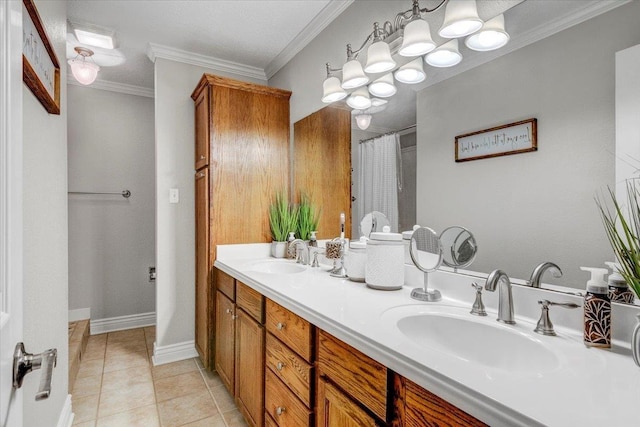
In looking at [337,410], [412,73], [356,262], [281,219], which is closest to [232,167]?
[281,219]

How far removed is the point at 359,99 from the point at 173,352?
2.27 m

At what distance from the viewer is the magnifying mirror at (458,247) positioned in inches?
49.2

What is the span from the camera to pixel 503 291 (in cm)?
102

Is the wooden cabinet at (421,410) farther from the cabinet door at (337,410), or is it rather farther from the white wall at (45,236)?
the white wall at (45,236)

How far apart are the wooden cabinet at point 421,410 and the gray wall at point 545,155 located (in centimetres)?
59

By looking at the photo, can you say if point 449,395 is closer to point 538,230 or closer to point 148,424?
point 538,230

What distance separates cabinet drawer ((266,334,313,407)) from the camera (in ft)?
3.85

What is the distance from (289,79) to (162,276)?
5.92ft

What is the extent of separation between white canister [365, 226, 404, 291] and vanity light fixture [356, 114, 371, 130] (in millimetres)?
712

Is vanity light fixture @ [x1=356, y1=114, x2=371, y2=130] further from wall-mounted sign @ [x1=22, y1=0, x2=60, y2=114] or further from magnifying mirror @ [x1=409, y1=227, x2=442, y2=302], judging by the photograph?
wall-mounted sign @ [x1=22, y1=0, x2=60, y2=114]

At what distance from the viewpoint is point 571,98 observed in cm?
98

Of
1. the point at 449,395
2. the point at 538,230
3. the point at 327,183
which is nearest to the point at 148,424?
the point at 327,183

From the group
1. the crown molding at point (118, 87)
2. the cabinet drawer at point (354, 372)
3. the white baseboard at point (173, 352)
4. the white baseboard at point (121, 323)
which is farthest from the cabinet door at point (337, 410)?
the crown molding at point (118, 87)

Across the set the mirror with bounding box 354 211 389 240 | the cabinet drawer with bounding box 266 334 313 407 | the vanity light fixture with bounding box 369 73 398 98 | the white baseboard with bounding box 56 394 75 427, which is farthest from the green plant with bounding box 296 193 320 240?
the white baseboard with bounding box 56 394 75 427
